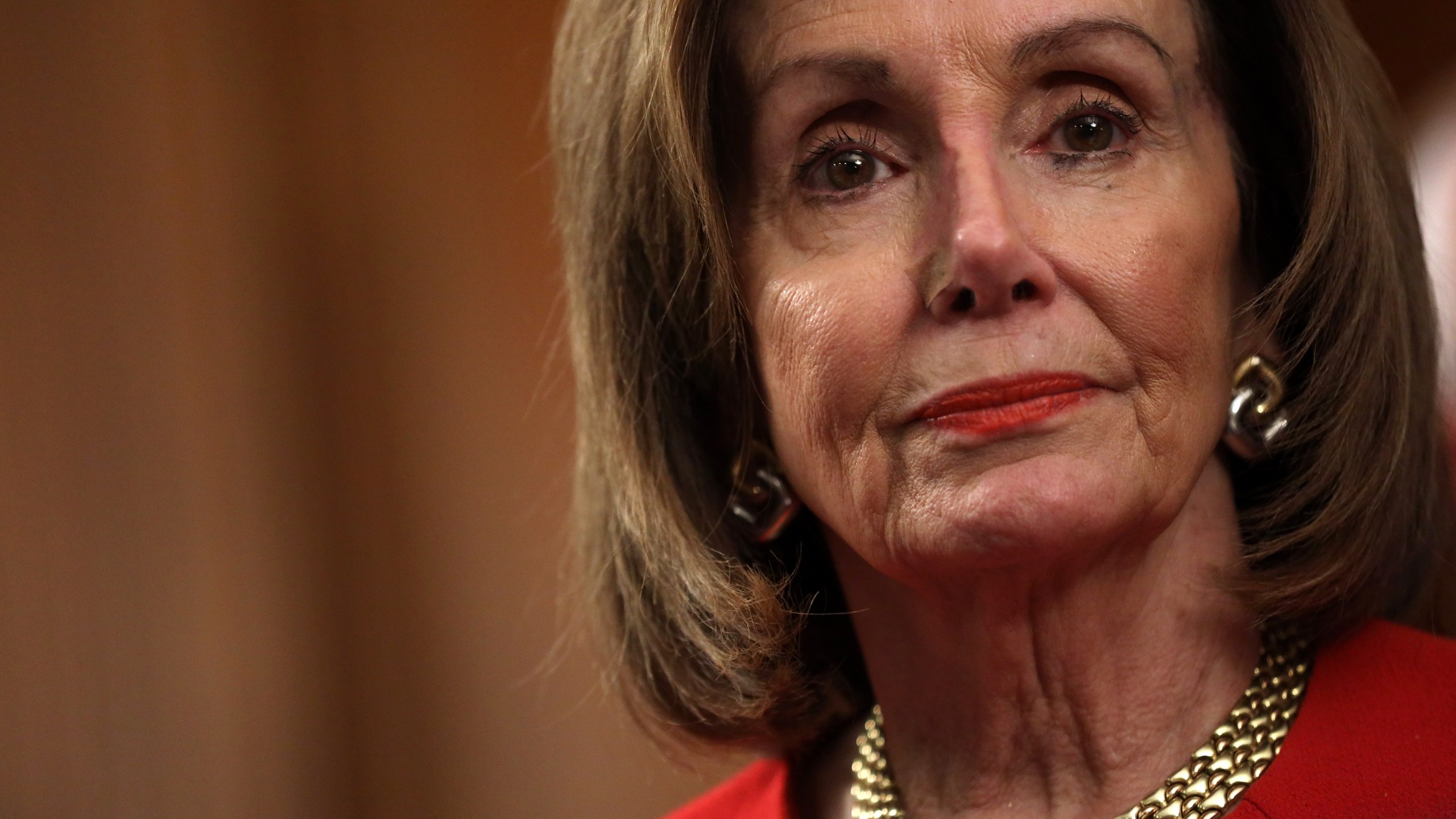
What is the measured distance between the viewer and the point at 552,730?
262 cm

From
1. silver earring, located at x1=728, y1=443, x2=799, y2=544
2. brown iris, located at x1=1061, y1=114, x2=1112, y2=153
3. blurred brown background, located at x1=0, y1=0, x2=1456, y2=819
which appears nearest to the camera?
brown iris, located at x1=1061, y1=114, x2=1112, y2=153

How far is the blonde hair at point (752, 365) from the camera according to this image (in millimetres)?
1239

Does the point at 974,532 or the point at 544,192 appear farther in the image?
the point at 544,192

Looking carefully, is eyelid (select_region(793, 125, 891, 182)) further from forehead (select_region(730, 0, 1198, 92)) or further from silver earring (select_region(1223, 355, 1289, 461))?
silver earring (select_region(1223, 355, 1289, 461))

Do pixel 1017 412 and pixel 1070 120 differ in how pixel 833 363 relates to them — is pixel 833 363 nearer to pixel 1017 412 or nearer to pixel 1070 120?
pixel 1017 412

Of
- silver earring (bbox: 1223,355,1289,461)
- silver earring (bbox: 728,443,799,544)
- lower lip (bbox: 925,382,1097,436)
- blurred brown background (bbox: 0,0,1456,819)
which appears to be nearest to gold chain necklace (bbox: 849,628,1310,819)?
silver earring (bbox: 1223,355,1289,461)

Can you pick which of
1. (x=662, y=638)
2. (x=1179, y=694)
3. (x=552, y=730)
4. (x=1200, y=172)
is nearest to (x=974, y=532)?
(x=1179, y=694)

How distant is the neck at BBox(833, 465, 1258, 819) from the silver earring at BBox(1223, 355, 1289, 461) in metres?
0.05

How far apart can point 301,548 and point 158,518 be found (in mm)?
303

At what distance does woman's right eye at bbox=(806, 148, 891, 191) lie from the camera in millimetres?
1217

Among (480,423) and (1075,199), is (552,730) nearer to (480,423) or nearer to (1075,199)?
(480,423)

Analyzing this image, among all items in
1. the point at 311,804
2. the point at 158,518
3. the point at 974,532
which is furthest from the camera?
the point at 311,804

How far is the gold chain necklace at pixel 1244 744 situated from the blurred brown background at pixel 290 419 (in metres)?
1.30

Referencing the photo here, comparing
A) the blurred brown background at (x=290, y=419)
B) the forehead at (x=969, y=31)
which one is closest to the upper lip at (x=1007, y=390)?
the forehead at (x=969, y=31)
